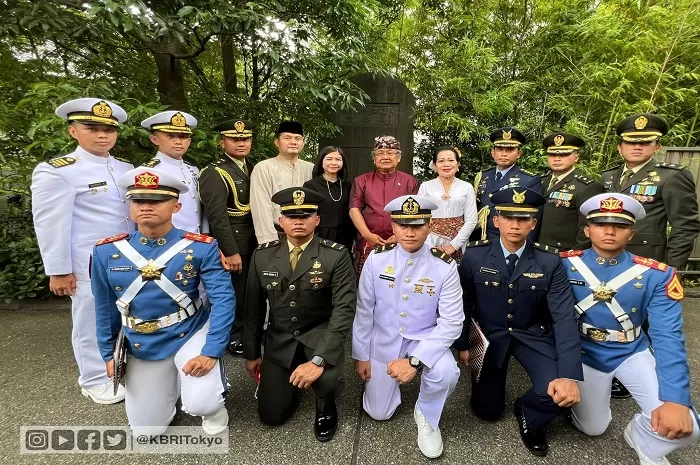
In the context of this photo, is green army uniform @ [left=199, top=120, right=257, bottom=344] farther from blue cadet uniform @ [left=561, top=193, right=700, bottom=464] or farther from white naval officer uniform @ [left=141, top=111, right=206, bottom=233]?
blue cadet uniform @ [left=561, top=193, right=700, bottom=464]

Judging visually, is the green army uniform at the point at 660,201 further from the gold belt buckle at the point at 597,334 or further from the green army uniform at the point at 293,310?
the green army uniform at the point at 293,310

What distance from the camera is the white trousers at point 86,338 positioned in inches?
103

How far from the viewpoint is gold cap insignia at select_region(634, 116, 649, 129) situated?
275 cm

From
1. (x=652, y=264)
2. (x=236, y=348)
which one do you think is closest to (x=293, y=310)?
(x=236, y=348)

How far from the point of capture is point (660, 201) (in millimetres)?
2826

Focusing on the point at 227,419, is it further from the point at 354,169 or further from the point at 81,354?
the point at 354,169

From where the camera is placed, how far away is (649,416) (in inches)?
77.7

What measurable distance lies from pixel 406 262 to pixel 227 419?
62.1 inches

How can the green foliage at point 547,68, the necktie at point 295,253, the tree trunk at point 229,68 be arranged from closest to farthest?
the necktie at point 295,253
the green foliage at point 547,68
the tree trunk at point 229,68

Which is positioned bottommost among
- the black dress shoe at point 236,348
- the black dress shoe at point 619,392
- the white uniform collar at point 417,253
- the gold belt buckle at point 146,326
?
the black dress shoe at point 619,392

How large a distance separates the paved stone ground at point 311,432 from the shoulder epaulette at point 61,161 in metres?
1.73

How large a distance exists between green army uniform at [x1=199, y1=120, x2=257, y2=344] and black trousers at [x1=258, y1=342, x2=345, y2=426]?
3.41 ft

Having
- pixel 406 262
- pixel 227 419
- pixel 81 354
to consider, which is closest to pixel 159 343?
pixel 227 419

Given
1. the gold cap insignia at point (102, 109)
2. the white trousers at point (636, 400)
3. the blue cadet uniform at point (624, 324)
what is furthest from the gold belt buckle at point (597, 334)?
the gold cap insignia at point (102, 109)
